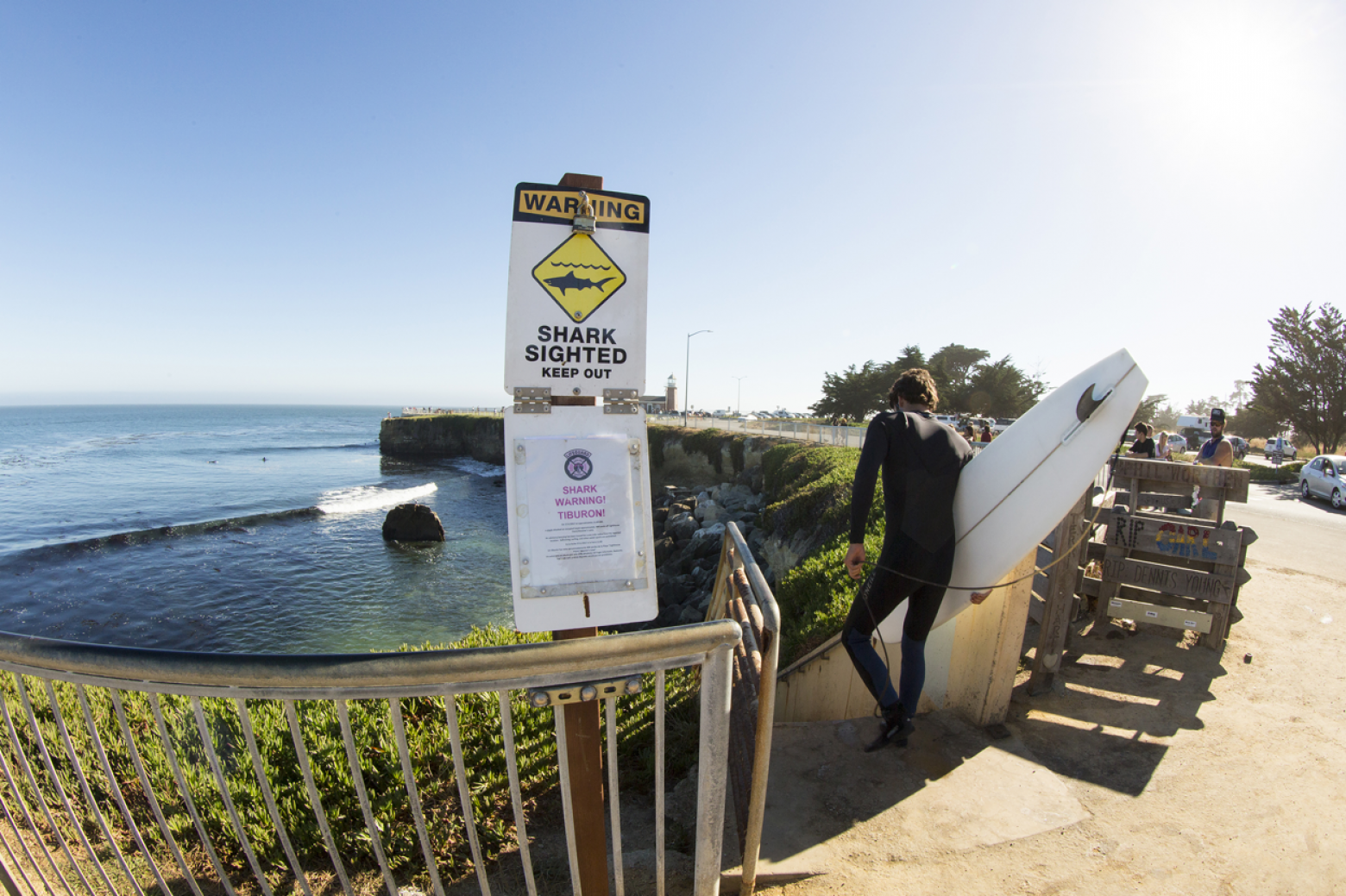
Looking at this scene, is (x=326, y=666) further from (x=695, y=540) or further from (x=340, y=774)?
(x=695, y=540)

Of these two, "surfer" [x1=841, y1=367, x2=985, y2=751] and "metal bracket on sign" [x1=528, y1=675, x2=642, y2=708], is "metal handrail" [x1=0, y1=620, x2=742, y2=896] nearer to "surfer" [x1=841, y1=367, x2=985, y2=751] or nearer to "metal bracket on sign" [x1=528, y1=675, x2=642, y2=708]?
"metal bracket on sign" [x1=528, y1=675, x2=642, y2=708]

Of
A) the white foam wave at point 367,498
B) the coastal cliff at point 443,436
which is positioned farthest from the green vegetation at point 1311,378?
the coastal cliff at point 443,436

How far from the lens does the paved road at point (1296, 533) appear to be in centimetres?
802

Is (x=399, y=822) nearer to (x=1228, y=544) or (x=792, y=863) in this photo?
(x=792, y=863)

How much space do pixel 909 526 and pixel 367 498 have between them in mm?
35861

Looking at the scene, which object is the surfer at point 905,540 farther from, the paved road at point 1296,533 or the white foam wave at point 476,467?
the white foam wave at point 476,467

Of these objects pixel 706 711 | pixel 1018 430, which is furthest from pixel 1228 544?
pixel 706 711

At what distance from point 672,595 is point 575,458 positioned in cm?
1316

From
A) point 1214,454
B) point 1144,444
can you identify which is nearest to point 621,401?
point 1214,454

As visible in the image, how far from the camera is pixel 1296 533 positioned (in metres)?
10.6

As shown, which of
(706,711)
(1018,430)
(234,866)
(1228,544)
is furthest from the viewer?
(1228,544)

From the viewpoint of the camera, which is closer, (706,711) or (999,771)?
(706,711)

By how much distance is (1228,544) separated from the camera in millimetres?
4695

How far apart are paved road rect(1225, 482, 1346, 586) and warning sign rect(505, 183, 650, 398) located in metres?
9.65
